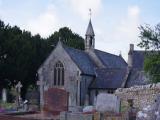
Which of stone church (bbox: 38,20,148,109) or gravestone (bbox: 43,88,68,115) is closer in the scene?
gravestone (bbox: 43,88,68,115)

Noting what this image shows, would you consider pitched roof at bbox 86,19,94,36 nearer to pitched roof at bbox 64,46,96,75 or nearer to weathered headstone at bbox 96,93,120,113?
pitched roof at bbox 64,46,96,75

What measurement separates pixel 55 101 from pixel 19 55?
39567 mm

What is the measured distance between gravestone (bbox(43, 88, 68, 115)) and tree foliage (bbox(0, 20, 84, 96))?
37445 mm

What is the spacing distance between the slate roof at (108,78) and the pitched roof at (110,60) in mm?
4740

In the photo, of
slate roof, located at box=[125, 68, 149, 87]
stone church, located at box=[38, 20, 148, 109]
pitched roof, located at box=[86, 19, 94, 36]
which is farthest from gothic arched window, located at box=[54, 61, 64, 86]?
pitched roof, located at box=[86, 19, 94, 36]

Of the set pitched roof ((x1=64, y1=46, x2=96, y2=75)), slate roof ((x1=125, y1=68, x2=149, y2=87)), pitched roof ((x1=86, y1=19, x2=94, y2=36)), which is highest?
pitched roof ((x1=86, y1=19, x2=94, y2=36))

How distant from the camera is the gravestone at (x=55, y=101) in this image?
2420 centimetres

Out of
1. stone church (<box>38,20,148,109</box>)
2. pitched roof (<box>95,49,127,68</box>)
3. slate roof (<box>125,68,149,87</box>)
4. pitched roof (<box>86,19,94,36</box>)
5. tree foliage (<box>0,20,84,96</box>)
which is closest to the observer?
slate roof (<box>125,68,149,87</box>)

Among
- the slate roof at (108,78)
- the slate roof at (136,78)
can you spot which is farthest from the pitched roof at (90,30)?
the slate roof at (136,78)

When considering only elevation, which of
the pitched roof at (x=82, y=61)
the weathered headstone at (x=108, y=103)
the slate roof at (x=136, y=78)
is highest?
the pitched roof at (x=82, y=61)

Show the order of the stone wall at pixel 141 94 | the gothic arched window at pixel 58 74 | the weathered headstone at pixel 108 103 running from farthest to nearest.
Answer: the gothic arched window at pixel 58 74 → the stone wall at pixel 141 94 → the weathered headstone at pixel 108 103

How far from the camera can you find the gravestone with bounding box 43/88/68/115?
24203 millimetres

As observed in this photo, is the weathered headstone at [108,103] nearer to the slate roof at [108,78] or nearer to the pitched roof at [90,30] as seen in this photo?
the slate roof at [108,78]

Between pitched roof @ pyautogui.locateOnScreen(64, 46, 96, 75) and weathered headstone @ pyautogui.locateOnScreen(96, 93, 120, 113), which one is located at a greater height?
pitched roof @ pyautogui.locateOnScreen(64, 46, 96, 75)
